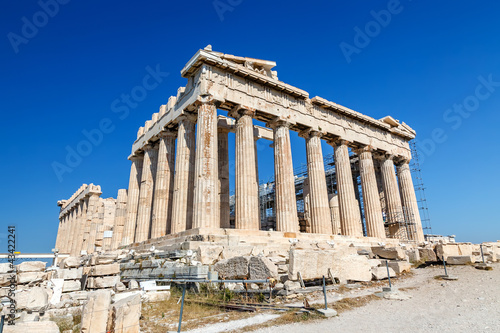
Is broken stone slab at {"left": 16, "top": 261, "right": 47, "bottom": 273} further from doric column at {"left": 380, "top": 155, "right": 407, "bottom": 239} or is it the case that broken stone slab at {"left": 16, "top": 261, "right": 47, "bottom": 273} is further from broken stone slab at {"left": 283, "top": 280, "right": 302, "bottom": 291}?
doric column at {"left": 380, "top": 155, "right": 407, "bottom": 239}

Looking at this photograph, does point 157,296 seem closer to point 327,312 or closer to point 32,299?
point 32,299

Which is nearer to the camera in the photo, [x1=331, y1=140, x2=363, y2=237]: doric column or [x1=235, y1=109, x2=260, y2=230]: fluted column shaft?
[x1=235, y1=109, x2=260, y2=230]: fluted column shaft

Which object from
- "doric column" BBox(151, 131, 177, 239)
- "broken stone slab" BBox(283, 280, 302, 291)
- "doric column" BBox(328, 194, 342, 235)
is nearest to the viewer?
"broken stone slab" BBox(283, 280, 302, 291)

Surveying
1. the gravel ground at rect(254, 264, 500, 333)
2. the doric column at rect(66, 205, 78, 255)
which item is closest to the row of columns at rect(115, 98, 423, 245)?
the gravel ground at rect(254, 264, 500, 333)

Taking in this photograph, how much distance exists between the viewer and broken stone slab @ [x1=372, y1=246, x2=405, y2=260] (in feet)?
43.1

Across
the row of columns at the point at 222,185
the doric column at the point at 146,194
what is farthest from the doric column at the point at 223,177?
the doric column at the point at 146,194

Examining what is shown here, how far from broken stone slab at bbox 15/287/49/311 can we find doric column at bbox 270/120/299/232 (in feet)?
43.4

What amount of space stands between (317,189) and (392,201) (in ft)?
31.1

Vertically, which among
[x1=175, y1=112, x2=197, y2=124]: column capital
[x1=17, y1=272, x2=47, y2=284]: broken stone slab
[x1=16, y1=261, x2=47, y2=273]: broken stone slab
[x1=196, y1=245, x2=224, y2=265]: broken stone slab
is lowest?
[x1=17, y1=272, x2=47, y2=284]: broken stone slab

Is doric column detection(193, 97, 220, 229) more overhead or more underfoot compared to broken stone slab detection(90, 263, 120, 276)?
more overhead

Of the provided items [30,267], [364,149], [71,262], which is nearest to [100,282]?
[71,262]

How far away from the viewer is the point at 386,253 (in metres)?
13.6

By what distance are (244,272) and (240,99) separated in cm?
1248

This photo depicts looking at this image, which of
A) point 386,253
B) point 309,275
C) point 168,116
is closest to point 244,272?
point 309,275
